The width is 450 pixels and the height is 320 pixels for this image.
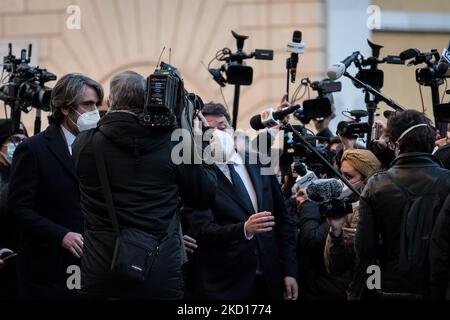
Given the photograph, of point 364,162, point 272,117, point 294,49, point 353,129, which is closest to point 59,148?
point 272,117

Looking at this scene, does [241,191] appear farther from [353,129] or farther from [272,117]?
[353,129]

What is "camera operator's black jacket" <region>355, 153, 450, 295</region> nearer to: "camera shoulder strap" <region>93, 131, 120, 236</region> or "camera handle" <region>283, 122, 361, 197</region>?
"camera handle" <region>283, 122, 361, 197</region>

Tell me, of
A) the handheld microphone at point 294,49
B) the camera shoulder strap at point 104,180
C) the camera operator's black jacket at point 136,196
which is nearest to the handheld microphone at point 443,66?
the handheld microphone at point 294,49

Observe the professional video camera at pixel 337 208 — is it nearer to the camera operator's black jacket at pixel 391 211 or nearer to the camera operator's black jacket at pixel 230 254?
the camera operator's black jacket at pixel 391 211

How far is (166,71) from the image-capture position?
462cm

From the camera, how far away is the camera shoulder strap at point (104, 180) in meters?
4.52

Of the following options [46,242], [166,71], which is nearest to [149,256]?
[166,71]

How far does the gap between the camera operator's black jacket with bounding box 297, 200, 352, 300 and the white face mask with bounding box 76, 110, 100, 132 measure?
1.32m

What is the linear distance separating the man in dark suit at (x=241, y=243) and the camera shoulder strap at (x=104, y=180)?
46.6 inches

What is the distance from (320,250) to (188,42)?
24.5ft

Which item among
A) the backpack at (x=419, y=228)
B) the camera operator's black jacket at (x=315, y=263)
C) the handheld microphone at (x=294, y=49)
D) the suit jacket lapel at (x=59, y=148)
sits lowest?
the camera operator's black jacket at (x=315, y=263)

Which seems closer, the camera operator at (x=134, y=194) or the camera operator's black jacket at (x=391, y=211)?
the camera operator at (x=134, y=194)

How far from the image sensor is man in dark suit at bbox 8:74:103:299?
547 centimetres
